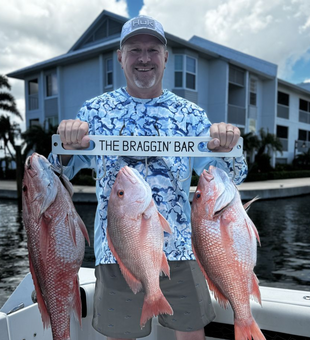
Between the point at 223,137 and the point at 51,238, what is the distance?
3.24 feet

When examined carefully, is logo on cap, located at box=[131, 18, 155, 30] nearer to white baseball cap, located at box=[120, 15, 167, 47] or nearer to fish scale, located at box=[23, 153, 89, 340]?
white baseball cap, located at box=[120, 15, 167, 47]

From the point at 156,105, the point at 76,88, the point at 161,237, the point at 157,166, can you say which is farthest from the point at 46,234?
Result: the point at 76,88

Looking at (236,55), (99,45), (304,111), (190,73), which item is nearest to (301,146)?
(304,111)

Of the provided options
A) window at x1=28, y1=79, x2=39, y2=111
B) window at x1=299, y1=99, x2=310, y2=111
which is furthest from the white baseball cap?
window at x1=299, y1=99, x2=310, y2=111

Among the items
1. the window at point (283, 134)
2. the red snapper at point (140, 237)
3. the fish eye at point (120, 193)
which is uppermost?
the window at point (283, 134)

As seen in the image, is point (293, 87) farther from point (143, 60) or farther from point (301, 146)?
point (143, 60)

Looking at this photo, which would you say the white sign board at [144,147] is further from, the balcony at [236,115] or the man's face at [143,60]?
the balcony at [236,115]

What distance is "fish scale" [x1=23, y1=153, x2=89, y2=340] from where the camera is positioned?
62.9 inches

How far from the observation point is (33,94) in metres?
25.1

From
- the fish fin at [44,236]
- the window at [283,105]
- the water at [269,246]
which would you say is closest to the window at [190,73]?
the water at [269,246]

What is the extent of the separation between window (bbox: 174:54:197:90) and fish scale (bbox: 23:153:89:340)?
20148 millimetres

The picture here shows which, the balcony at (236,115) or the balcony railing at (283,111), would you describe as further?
the balcony railing at (283,111)

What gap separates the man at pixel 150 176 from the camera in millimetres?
1949

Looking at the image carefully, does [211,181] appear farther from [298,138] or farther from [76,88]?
[298,138]
